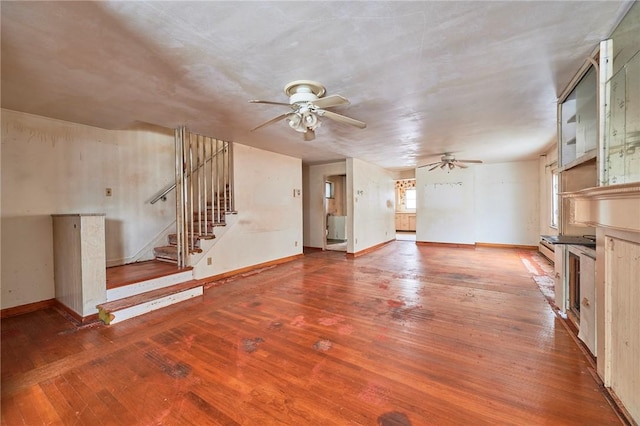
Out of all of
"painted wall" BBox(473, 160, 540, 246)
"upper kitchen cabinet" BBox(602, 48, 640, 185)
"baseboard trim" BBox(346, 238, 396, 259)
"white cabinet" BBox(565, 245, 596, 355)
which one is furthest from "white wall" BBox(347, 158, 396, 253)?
"upper kitchen cabinet" BBox(602, 48, 640, 185)

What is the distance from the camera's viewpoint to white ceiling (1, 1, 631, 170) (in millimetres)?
1636

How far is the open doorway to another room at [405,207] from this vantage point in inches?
478

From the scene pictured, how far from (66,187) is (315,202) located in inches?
207

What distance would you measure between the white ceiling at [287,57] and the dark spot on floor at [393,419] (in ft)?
8.05

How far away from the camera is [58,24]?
1.72 meters

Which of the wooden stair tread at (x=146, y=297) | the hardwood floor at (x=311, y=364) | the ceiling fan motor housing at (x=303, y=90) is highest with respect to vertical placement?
the ceiling fan motor housing at (x=303, y=90)

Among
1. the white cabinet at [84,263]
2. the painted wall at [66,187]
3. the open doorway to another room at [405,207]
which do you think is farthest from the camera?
the open doorway to another room at [405,207]

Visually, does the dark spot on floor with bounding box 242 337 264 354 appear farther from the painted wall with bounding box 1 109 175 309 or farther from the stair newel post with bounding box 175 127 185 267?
the painted wall with bounding box 1 109 175 309

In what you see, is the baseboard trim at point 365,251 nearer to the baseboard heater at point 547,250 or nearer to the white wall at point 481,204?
the white wall at point 481,204

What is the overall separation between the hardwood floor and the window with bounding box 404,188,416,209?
8724 mm

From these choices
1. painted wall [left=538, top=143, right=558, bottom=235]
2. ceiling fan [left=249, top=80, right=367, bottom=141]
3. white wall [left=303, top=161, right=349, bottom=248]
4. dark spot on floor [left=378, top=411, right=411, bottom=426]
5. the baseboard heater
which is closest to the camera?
dark spot on floor [left=378, top=411, right=411, bottom=426]

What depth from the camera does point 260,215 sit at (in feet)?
18.0

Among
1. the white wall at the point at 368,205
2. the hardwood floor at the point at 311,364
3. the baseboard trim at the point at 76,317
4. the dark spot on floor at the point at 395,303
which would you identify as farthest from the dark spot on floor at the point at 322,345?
the white wall at the point at 368,205

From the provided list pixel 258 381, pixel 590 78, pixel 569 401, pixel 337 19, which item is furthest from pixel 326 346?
pixel 590 78
